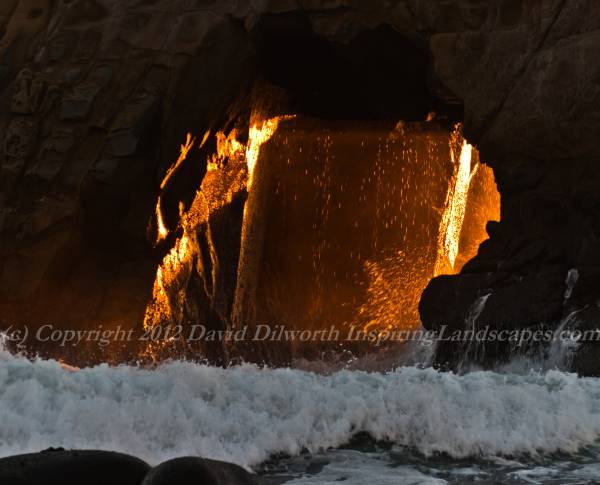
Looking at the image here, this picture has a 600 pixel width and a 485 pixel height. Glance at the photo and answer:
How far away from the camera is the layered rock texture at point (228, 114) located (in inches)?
453

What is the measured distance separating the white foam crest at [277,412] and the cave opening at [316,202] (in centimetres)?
664

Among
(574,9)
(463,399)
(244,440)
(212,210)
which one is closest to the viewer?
(244,440)

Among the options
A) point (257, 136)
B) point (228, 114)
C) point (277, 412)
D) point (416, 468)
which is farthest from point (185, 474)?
point (257, 136)

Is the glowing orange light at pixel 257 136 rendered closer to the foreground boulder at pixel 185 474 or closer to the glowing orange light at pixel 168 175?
the glowing orange light at pixel 168 175

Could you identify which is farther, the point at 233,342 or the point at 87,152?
the point at 233,342

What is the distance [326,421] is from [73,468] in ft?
7.54

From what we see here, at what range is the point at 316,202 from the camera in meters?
17.5

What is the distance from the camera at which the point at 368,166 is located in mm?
17125

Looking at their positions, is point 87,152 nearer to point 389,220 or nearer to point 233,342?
point 233,342

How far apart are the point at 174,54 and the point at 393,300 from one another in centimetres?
593

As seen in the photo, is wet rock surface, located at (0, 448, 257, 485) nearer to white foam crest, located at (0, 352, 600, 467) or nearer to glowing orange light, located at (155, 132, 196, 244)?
white foam crest, located at (0, 352, 600, 467)

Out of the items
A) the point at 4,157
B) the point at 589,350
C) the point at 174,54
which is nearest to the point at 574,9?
the point at 589,350

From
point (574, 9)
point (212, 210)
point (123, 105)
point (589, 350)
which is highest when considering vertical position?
point (574, 9)

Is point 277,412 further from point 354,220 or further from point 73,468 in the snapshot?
point 354,220
